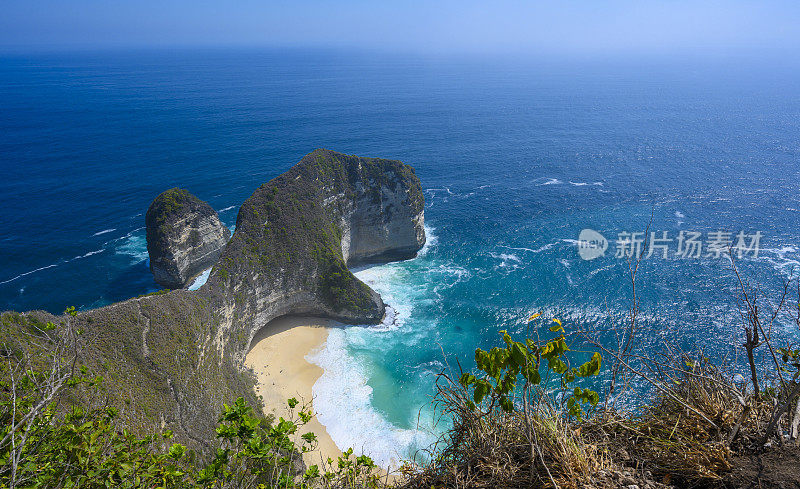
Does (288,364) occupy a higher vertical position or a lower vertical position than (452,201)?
lower

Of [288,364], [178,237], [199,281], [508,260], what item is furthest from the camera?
[508,260]

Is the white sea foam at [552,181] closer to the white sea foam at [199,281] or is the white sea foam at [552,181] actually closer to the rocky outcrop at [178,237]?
the rocky outcrop at [178,237]

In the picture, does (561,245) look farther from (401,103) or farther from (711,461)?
(401,103)

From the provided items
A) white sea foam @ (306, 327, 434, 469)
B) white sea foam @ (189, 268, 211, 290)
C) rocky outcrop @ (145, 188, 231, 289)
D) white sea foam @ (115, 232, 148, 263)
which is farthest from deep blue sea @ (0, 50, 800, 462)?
white sea foam @ (189, 268, 211, 290)

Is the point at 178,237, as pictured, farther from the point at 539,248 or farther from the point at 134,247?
the point at 539,248

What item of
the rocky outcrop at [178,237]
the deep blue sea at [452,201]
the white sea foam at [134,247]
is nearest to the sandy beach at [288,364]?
the deep blue sea at [452,201]

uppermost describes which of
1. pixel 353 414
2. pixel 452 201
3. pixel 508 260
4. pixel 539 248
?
pixel 452 201

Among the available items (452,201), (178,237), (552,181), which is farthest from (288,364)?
(552,181)
